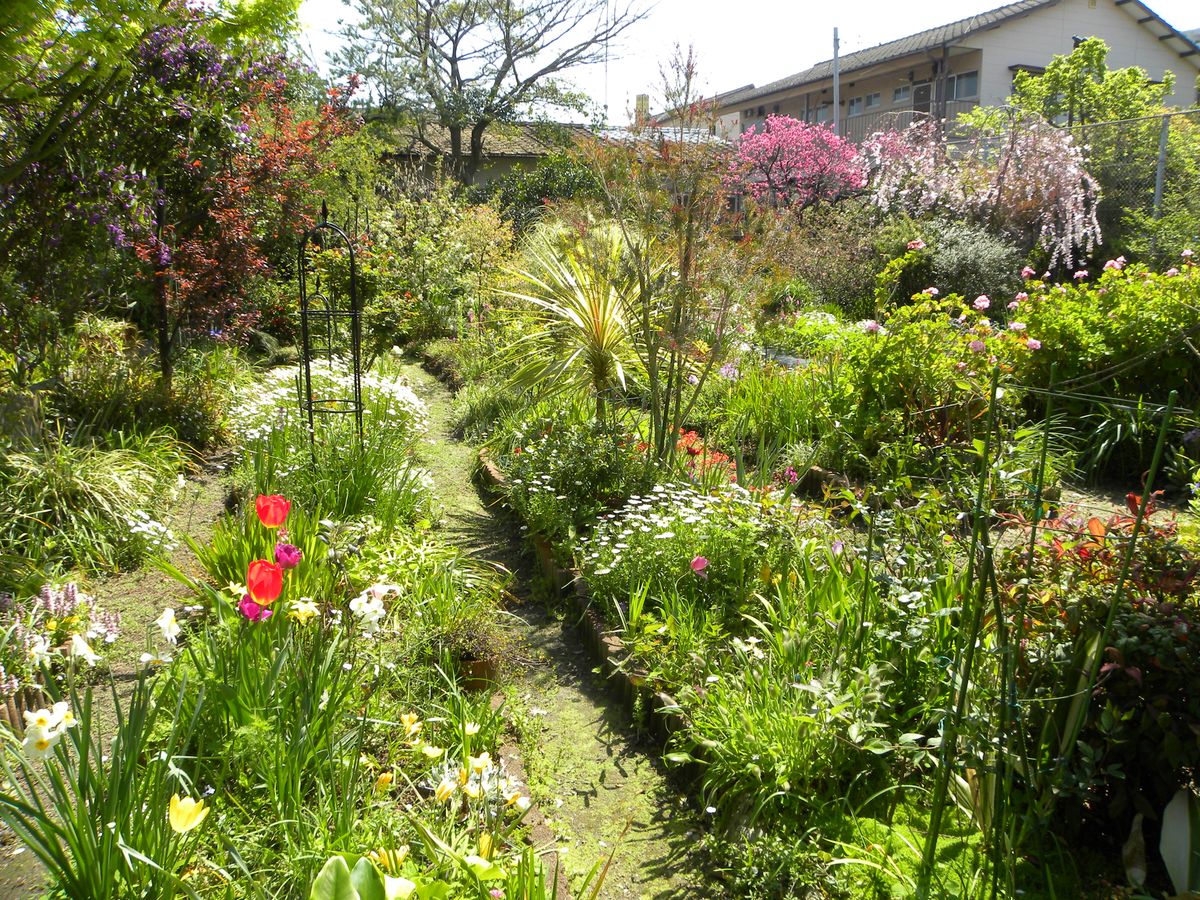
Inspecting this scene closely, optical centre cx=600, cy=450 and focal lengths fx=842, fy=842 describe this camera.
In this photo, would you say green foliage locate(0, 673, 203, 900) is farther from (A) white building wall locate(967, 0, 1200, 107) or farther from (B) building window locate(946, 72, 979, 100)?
(B) building window locate(946, 72, 979, 100)

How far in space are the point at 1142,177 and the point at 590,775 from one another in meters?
14.2

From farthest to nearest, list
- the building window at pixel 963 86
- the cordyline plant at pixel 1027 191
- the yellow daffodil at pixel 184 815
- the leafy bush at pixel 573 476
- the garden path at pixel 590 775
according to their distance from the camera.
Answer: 1. the building window at pixel 963 86
2. the cordyline plant at pixel 1027 191
3. the leafy bush at pixel 573 476
4. the garden path at pixel 590 775
5. the yellow daffodil at pixel 184 815

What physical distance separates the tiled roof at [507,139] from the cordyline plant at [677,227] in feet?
60.1

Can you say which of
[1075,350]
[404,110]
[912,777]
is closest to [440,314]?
[1075,350]

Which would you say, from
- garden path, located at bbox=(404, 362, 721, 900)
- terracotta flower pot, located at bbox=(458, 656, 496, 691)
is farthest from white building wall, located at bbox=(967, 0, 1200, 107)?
terracotta flower pot, located at bbox=(458, 656, 496, 691)

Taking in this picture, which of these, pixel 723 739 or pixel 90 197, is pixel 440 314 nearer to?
pixel 90 197

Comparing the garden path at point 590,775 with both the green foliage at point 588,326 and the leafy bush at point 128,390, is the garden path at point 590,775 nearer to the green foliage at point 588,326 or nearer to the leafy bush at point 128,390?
the green foliage at point 588,326

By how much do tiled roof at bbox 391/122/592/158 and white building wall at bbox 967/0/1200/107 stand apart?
38.6 feet

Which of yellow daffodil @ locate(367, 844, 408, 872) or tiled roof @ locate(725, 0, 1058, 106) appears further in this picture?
tiled roof @ locate(725, 0, 1058, 106)

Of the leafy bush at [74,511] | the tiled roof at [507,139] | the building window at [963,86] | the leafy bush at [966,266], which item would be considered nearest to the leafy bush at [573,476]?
the leafy bush at [74,511]

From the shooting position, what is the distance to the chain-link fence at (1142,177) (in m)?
11.9

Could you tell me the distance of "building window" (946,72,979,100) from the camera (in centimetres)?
2464

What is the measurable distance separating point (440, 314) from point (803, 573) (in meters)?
9.50

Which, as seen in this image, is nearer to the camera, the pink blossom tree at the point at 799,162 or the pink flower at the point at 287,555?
the pink flower at the point at 287,555
